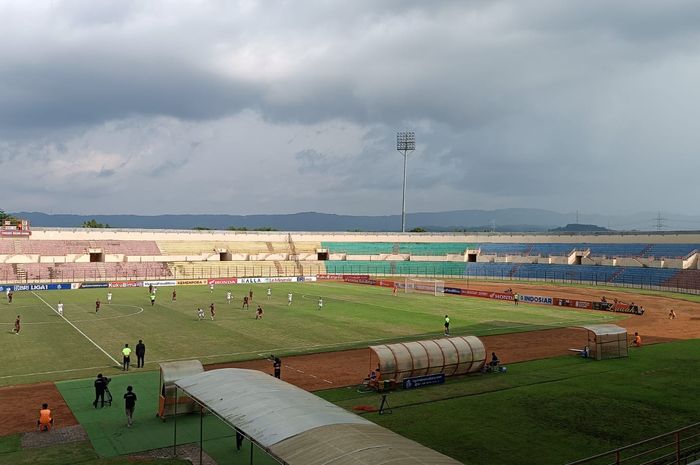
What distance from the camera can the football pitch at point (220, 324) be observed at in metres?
34.8

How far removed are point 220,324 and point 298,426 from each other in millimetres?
35988

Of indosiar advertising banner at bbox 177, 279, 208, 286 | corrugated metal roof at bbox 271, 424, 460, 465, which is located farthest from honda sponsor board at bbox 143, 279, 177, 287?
corrugated metal roof at bbox 271, 424, 460, 465

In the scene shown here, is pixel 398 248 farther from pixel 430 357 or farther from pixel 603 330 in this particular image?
pixel 430 357

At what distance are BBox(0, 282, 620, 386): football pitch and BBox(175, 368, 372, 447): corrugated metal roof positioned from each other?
53.2 ft

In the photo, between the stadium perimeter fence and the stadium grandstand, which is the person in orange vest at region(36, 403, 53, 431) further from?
the stadium grandstand

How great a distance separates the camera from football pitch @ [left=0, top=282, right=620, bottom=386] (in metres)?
34.8

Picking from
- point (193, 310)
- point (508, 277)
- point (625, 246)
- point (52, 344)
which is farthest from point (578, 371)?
point (625, 246)

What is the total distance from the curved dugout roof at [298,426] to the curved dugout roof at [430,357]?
10.8m

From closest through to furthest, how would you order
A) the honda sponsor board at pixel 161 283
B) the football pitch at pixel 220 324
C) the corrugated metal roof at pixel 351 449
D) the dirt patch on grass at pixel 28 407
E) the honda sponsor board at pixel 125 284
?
1. the corrugated metal roof at pixel 351 449
2. the dirt patch on grass at pixel 28 407
3. the football pitch at pixel 220 324
4. the honda sponsor board at pixel 125 284
5. the honda sponsor board at pixel 161 283

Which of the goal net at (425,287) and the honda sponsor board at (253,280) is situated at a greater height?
the goal net at (425,287)

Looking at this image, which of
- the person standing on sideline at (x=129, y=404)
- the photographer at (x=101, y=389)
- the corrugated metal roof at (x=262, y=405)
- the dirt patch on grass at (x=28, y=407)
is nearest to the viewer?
the corrugated metal roof at (x=262, y=405)

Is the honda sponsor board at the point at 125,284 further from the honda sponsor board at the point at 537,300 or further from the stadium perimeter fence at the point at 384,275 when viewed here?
the honda sponsor board at the point at 537,300

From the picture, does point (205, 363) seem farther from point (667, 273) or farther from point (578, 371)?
point (667, 273)

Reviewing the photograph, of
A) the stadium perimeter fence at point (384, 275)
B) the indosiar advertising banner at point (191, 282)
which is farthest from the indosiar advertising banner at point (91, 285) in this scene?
the indosiar advertising banner at point (191, 282)
